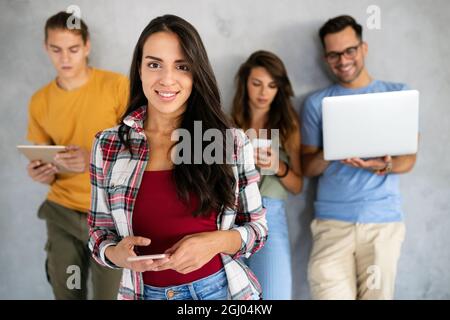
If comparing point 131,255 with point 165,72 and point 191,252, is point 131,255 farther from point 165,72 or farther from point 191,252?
point 165,72

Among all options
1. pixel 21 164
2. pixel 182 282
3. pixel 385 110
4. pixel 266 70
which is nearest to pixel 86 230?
pixel 21 164

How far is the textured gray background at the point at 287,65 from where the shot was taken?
155 cm

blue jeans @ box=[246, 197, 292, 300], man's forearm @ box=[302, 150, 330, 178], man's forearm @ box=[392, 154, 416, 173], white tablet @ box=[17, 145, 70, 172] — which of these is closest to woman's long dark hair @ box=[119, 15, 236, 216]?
white tablet @ box=[17, 145, 70, 172]

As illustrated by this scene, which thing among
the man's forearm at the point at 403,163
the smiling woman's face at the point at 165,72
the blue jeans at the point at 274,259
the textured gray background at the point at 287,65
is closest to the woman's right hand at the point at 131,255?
the smiling woman's face at the point at 165,72

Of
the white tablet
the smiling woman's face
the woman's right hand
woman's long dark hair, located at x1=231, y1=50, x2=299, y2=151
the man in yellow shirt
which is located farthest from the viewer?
woman's long dark hair, located at x1=231, y1=50, x2=299, y2=151

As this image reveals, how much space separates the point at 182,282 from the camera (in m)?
1.03

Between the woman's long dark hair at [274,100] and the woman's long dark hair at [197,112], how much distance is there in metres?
0.58

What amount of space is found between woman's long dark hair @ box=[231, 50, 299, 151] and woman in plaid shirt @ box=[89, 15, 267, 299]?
583 mm

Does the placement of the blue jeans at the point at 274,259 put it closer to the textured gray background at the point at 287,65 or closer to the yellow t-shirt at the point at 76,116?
the textured gray background at the point at 287,65

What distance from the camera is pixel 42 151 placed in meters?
1.44

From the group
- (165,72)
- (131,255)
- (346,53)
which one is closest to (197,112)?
(165,72)

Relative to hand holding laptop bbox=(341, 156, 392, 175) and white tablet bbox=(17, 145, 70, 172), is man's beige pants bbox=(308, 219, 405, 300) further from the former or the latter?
white tablet bbox=(17, 145, 70, 172)

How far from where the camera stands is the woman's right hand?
0.94m

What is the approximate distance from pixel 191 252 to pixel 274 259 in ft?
2.34
